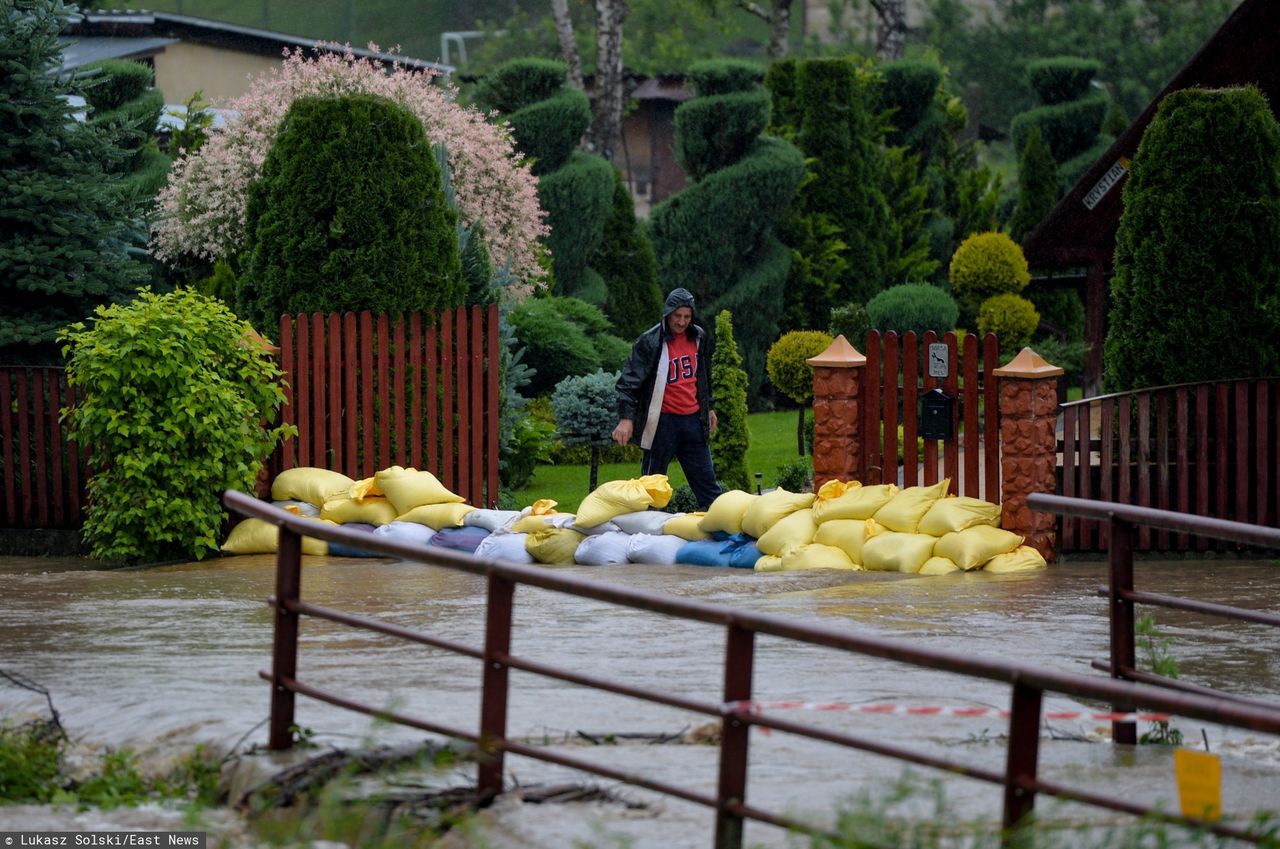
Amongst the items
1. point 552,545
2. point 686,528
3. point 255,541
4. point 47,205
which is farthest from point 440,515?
point 47,205

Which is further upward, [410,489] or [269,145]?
[269,145]

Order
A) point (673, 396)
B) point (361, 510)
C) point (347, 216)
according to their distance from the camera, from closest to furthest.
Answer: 1. point (361, 510)
2. point (673, 396)
3. point (347, 216)

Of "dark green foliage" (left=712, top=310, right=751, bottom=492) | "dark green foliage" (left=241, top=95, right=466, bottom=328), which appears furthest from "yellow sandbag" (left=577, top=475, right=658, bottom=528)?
"dark green foliage" (left=712, top=310, right=751, bottom=492)

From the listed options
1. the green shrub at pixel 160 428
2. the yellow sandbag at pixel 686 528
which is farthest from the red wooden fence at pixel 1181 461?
the green shrub at pixel 160 428

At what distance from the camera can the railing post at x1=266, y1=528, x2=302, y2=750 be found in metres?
5.61

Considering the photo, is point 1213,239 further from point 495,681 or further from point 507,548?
point 495,681

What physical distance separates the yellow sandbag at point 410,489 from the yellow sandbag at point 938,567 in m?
3.13

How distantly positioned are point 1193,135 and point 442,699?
751 cm

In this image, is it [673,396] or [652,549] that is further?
[673,396]

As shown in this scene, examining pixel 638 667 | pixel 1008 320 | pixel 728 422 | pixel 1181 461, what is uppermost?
pixel 1008 320

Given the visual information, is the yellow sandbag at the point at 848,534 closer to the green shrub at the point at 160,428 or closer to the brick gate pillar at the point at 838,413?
the brick gate pillar at the point at 838,413

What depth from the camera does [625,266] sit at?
23562 mm

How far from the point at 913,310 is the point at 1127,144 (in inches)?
191

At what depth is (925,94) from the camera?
28609mm
